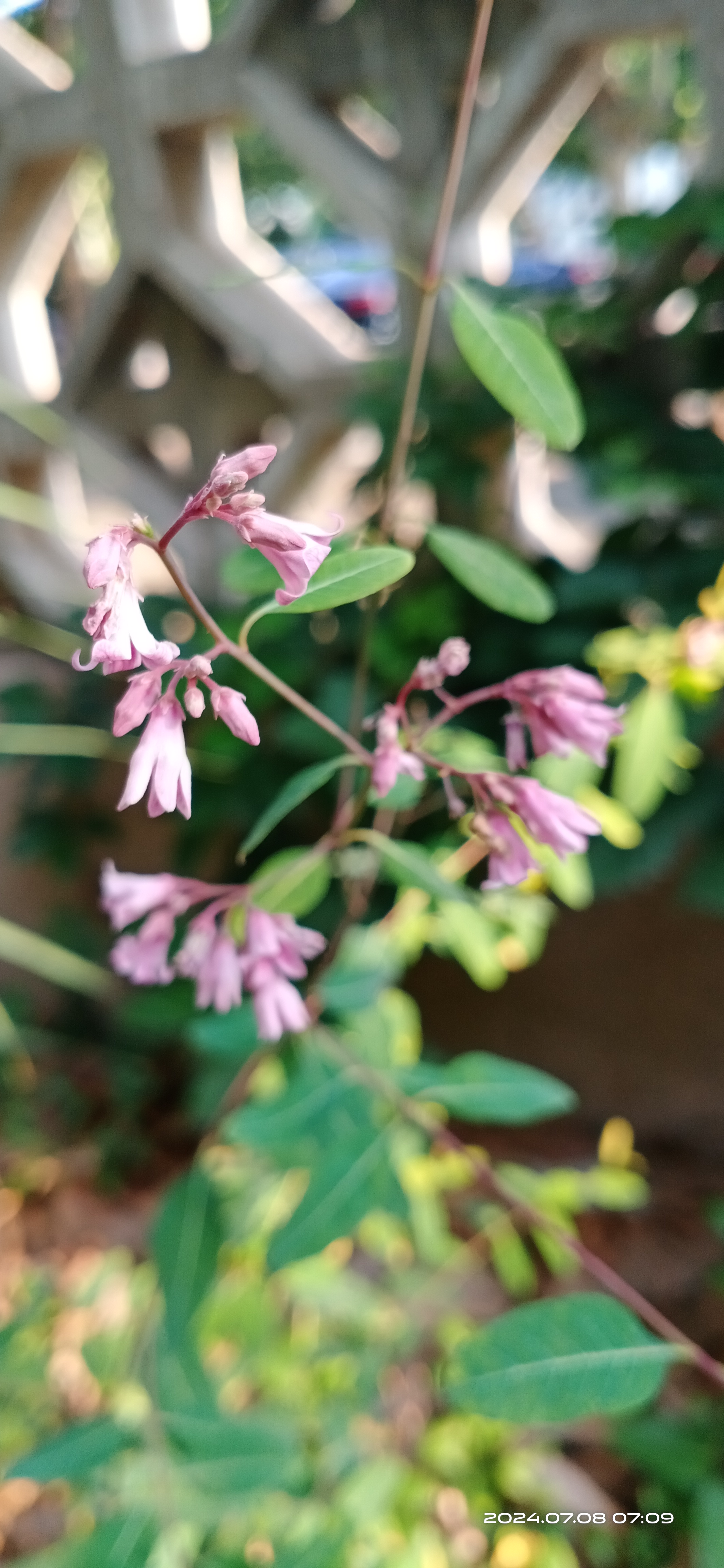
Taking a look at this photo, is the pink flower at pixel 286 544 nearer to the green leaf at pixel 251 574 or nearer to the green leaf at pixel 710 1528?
the green leaf at pixel 251 574

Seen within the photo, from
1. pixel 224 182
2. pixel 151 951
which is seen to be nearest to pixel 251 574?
pixel 151 951

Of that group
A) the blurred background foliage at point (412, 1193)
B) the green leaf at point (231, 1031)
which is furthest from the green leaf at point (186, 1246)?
the green leaf at point (231, 1031)

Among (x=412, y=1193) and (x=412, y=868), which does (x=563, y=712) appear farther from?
(x=412, y=1193)

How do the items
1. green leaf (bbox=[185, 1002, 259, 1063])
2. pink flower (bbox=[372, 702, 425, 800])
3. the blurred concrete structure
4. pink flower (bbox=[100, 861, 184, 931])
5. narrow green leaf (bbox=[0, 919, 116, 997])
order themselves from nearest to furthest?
pink flower (bbox=[372, 702, 425, 800]) < pink flower (bbox=[100, 861, 184, 931]) < green leaf (bbox=[185, 1002, 259, 1063]) < narrow green leaf (bbox=[0, 919, 116, 997]) < the blurred concrete structure

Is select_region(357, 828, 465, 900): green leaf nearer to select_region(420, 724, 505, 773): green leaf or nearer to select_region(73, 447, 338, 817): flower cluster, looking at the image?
select_region(420, 724, 505, 773): green leaf

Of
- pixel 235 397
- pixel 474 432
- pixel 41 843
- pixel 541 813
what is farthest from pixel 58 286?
pixel 541 813

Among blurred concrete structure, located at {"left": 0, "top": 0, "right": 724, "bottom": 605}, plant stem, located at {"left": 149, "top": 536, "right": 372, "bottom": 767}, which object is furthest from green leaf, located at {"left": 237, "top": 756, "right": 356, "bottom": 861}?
blurred concrete structure, located at {"left": 0, "top": 0, "right": 724, "bottom": 605}
